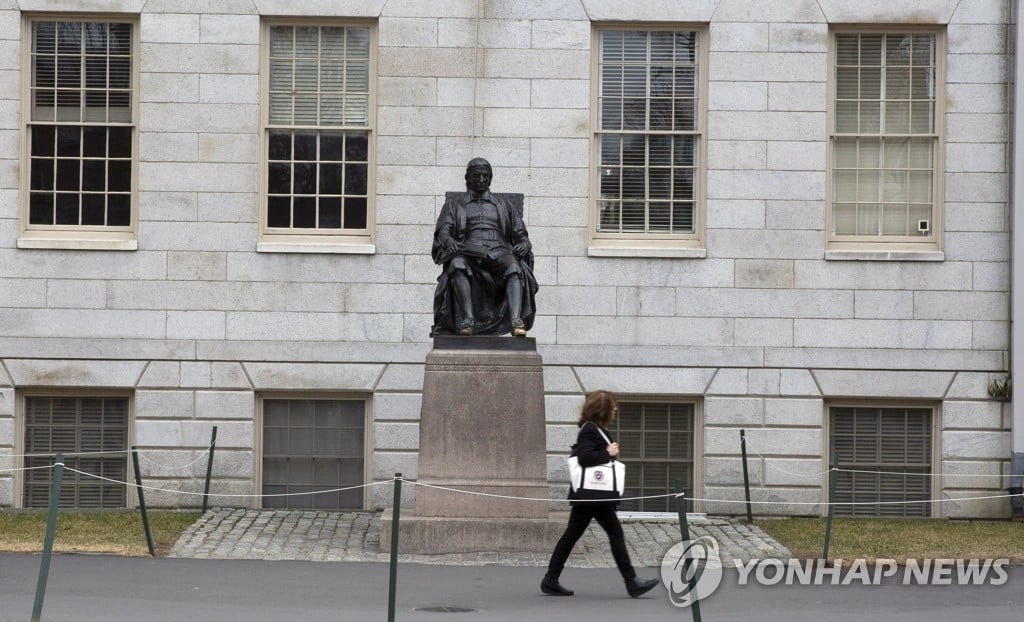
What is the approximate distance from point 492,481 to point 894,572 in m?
3.84

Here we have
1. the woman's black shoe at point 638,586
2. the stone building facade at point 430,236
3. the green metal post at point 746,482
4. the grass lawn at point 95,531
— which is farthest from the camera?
the stone building facade at point 430,236

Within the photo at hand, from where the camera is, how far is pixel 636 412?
19266 millimetres

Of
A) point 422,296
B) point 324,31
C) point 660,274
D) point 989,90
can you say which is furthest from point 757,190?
point 324,31

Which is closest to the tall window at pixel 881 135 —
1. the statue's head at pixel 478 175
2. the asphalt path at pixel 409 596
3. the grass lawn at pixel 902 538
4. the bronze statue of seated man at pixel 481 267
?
the grass lawn at pixel 902 538

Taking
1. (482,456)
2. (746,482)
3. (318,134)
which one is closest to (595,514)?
(482,456)

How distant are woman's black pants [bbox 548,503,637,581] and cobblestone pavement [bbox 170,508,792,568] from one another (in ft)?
5.92

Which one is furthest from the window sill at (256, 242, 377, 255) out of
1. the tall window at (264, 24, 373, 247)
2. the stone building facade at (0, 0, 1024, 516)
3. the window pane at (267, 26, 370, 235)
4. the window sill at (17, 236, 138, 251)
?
the window sill at (17, 236, 138, 251)

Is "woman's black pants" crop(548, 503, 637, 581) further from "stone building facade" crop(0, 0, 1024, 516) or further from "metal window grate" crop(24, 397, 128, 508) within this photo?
"metal window grate" crop(24, 397, 128, 508)

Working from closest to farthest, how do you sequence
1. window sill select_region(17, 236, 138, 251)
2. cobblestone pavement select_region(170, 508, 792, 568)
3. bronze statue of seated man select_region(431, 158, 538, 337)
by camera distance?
cobblestone pavement select_region(170, 508, 792, 568) < bronze statue of seated man select_region(431, 158, 538, 337) < window sill select_region(17, 236, 138, 251)

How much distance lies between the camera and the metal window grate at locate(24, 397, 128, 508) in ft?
62.7

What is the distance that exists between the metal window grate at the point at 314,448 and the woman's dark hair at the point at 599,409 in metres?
6.51

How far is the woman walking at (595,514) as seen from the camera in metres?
12.9

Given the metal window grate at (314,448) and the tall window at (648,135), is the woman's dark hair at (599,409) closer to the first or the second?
the tall window at (648,135)

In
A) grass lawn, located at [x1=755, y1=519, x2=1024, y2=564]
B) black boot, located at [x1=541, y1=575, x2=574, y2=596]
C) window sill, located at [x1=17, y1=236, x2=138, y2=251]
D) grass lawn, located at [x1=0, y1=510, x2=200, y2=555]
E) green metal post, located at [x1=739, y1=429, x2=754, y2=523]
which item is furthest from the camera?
window sill, located at [x1=17, y1=236, x2=138, y2=251]
